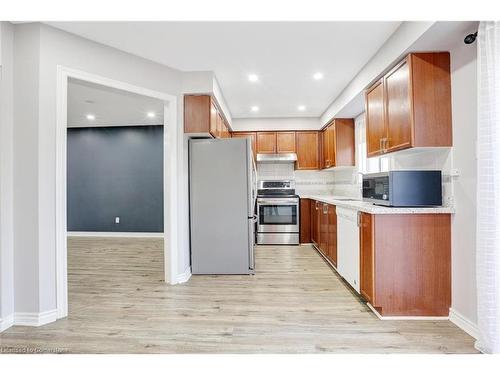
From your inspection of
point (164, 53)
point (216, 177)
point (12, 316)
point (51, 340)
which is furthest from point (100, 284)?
point (164, 53)

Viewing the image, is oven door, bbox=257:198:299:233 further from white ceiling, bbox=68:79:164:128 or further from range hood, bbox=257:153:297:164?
white ceiling, bbox=68:79:164:128

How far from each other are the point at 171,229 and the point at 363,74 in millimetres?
2872

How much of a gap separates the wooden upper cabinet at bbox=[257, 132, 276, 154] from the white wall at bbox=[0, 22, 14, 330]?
3951 millimetres

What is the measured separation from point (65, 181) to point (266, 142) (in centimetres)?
379

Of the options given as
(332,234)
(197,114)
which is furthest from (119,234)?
(332,234)

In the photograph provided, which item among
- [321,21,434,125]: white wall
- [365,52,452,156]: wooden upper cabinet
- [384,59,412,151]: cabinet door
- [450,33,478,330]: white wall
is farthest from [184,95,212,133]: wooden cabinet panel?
[450,33,478,330]: white wall

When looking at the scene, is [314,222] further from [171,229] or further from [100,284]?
[100,284]

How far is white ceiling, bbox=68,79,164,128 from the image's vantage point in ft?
13.5

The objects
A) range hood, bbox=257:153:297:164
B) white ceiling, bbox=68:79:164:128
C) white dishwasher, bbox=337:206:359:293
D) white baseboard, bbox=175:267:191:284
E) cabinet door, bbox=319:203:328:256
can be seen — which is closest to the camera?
white dishwasher, bbox=337:206:359:293

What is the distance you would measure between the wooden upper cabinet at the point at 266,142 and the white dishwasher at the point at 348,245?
2610mm

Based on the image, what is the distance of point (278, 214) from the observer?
5098mm

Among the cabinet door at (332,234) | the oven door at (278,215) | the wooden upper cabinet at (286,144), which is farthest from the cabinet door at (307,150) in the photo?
the cabinet door at (332,234)

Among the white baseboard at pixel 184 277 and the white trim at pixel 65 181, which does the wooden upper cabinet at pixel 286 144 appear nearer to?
the white trim at pixel 65 181

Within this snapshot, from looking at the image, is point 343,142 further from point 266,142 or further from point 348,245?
point 348,245
